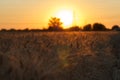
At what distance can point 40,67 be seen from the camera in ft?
31.8

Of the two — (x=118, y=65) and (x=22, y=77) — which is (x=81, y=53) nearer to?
(x=118, y=65)

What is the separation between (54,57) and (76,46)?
4.09m

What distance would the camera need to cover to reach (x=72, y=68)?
420 inches

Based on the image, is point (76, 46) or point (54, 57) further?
point (76, 46)

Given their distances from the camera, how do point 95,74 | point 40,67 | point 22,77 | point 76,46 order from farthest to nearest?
point 76,46, point 95,74, point 40,67, point 22,77

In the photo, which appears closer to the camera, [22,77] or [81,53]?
[22,77]

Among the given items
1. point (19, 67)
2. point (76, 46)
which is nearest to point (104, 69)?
point (19, 67)

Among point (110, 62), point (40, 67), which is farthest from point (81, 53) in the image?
point (40, 67)

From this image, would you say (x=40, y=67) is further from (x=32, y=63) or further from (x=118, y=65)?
(x=118, y=65)

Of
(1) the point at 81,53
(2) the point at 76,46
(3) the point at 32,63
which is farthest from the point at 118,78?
(2) the point at 76,46

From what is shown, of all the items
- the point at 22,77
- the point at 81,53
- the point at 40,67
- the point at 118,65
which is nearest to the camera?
the point at 22,77

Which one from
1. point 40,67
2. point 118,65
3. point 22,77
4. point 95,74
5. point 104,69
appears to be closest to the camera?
point 22,77

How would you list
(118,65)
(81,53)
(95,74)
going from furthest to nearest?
(81,53)
(118,65)
(95,74)

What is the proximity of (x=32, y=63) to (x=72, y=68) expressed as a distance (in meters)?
1.31
